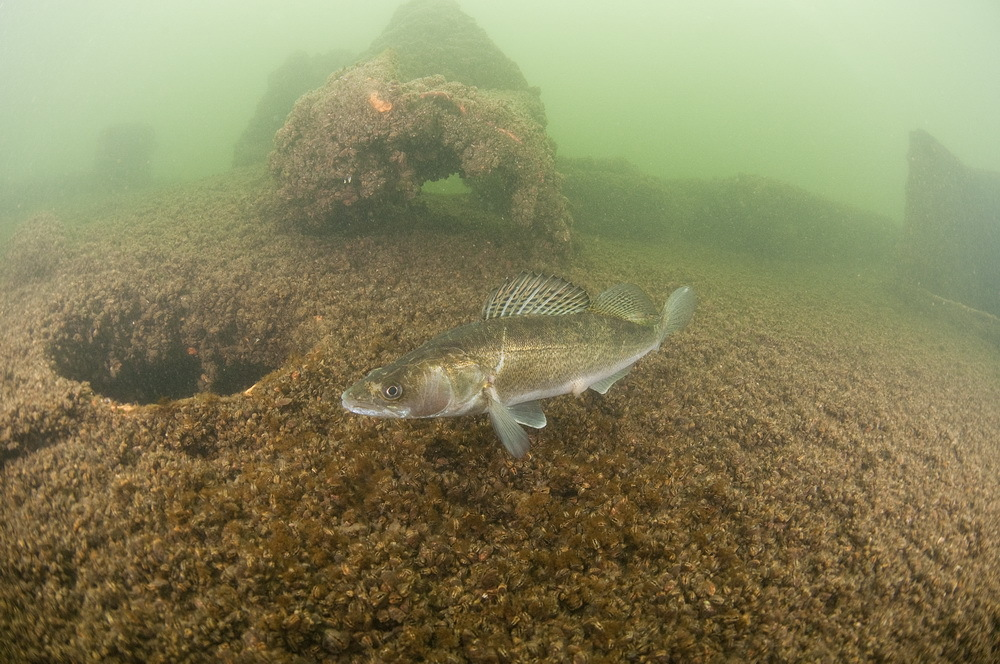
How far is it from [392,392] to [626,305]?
2.41m

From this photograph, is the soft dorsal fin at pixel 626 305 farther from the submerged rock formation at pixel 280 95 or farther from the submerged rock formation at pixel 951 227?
the submerged rock formation at pixel 280 95

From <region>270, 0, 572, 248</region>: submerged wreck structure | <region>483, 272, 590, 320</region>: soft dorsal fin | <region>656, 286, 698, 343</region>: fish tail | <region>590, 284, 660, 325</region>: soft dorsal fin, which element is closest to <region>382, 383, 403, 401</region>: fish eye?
<region>483, 272, 590, 320</region>: soft dorsal fin

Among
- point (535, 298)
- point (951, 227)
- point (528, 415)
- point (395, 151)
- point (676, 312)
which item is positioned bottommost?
point (951, 227)

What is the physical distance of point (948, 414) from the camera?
622cm

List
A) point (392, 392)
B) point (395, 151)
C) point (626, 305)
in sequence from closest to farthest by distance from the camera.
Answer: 1. point (392, 392)
2. point (626, 305)
3. point (395, 151)

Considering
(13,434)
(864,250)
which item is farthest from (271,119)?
(864,250)

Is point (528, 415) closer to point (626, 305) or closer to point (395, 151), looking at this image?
point (626, 305)

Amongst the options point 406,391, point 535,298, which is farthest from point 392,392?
→ point 535,298

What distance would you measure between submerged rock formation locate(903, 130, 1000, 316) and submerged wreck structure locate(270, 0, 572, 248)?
1266 centimetres

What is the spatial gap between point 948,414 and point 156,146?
34.9m

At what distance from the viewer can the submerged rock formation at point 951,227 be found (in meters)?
13.6

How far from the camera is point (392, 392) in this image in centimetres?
301

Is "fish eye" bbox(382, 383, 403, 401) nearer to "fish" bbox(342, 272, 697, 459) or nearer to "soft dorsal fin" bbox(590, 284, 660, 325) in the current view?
"fish" bbox(342, 272, 697, 459)

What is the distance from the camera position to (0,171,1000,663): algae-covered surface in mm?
2414
